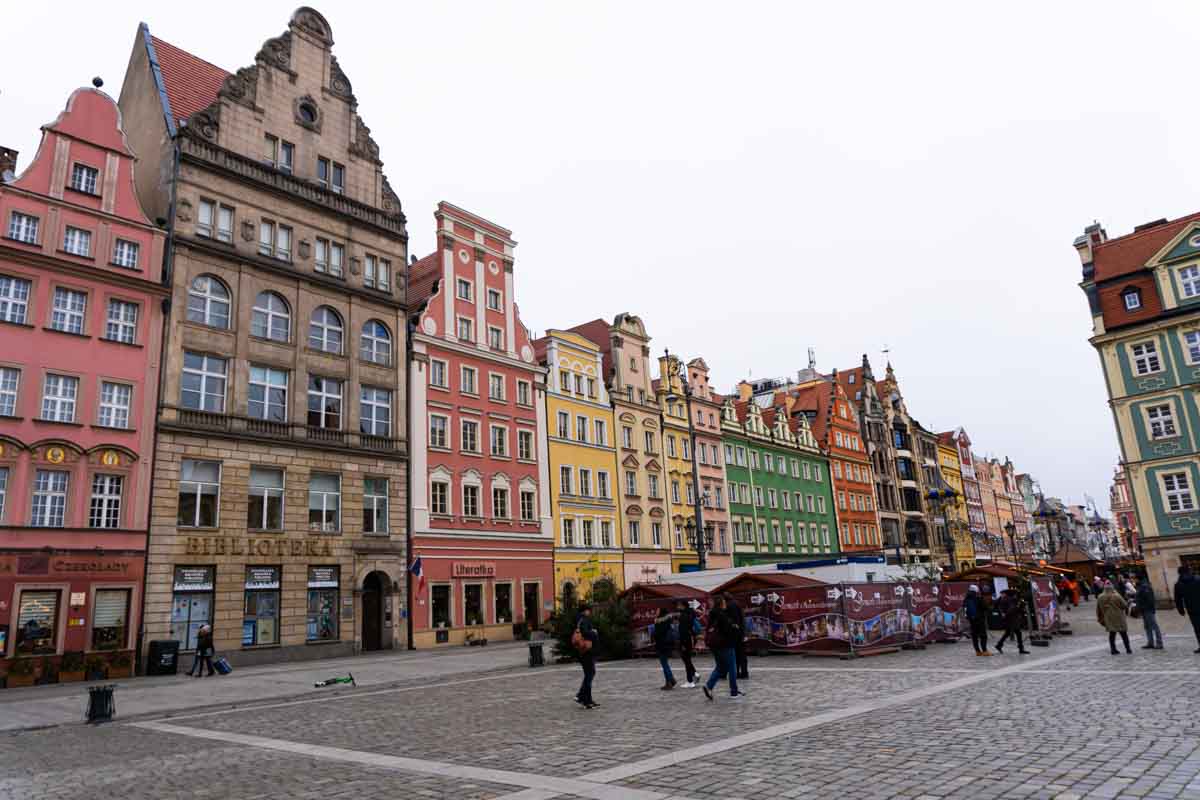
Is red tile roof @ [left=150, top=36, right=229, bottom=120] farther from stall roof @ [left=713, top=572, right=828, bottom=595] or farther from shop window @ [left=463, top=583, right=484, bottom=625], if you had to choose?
stall roof @ [left=713, top=572, right=828, bottom=595]

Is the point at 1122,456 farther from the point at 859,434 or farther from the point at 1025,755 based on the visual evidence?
the point at 1025,755

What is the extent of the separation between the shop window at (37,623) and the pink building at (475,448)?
1412 centimetres

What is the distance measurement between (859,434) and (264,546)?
200 feet

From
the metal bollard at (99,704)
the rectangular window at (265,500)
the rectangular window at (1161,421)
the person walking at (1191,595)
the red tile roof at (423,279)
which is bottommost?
the metal bollard at (99,704)

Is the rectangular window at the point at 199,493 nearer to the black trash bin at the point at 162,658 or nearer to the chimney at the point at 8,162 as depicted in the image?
the black trash bin at the point at 162,658

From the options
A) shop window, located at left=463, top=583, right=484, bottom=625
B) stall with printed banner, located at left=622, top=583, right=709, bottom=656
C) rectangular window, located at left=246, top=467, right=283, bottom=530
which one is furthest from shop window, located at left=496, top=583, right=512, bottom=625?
stall with printed banner, located at left=622, top=583, right=709, bottom=656

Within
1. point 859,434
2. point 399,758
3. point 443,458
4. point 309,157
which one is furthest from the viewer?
point 859,434

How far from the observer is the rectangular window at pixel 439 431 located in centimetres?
3944

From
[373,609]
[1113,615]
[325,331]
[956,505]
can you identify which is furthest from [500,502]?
[956,505]

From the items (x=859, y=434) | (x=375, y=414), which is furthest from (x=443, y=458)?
(x=859, y=434)

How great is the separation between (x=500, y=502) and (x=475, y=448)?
3156mm

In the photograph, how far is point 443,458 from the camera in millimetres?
39656

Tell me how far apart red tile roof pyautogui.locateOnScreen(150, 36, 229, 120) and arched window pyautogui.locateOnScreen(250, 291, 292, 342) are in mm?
8047

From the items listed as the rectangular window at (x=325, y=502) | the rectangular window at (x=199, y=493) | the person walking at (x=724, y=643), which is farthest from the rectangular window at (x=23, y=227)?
the person walking at (x=724, y=643)
